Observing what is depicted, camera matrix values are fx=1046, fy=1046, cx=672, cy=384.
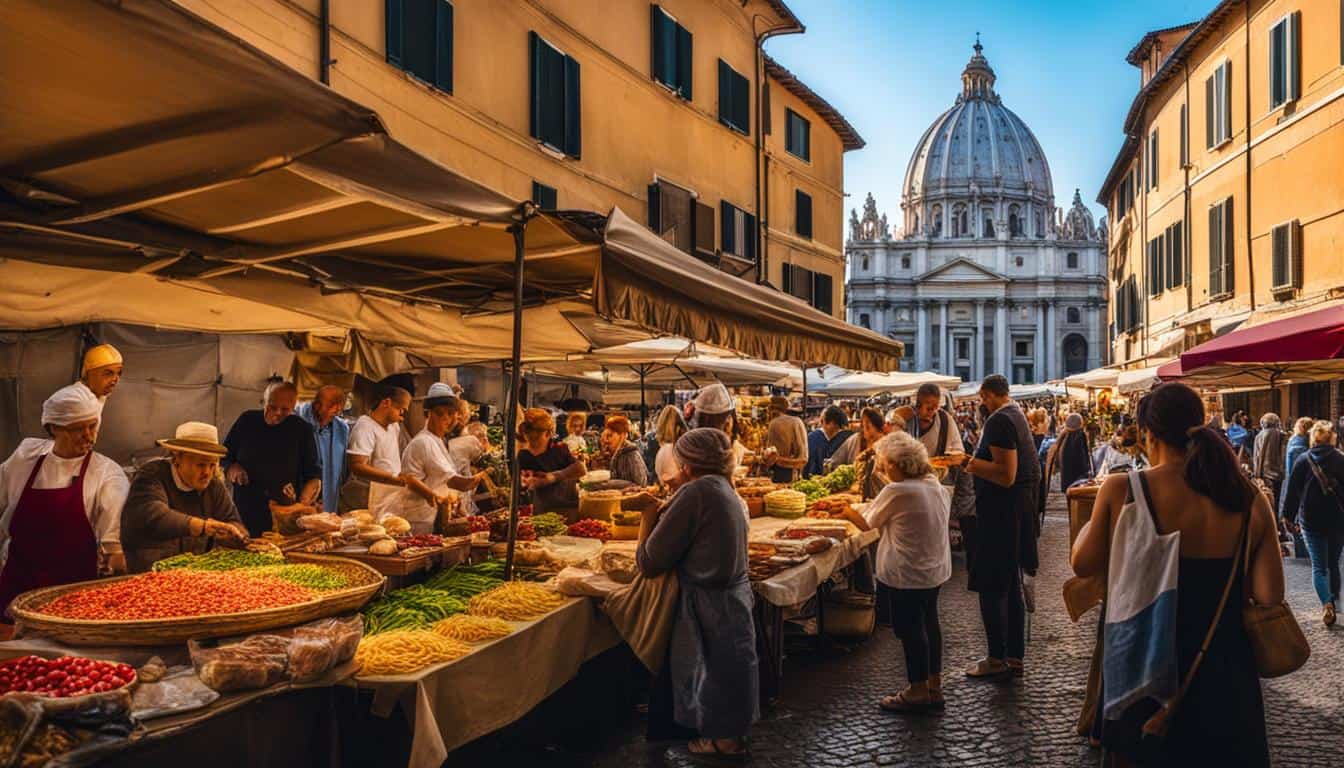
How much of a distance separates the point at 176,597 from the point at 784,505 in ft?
16.1

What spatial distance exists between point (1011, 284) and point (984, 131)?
24.3 meters

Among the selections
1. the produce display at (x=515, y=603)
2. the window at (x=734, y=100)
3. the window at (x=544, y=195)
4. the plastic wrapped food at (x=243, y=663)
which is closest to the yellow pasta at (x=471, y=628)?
the produce display at (x=515, y=603)

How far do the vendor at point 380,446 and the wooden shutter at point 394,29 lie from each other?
6272 mm

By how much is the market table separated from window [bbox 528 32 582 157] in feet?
37.1

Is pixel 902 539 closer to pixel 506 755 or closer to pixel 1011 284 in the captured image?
pixel 506 755

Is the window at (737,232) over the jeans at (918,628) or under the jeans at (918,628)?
over

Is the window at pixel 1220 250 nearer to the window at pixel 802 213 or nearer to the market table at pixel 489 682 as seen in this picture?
the window at pixel 802 213

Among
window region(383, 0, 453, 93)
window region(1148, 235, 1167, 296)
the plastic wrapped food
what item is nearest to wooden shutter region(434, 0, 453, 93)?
window region(383, 0, 453, 93)

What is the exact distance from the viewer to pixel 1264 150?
18.5 meters

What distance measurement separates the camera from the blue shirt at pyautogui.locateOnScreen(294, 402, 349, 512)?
788cm

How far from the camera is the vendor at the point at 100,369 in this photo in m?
5.03

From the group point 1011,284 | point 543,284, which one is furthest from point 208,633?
point 1011,284

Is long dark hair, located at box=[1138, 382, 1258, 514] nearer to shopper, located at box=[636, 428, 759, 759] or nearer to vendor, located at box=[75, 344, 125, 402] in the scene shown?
shopper, located at box=[636, 428, 759, 759]

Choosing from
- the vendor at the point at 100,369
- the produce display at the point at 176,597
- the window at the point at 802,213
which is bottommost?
the produce display at the point at 176,597
